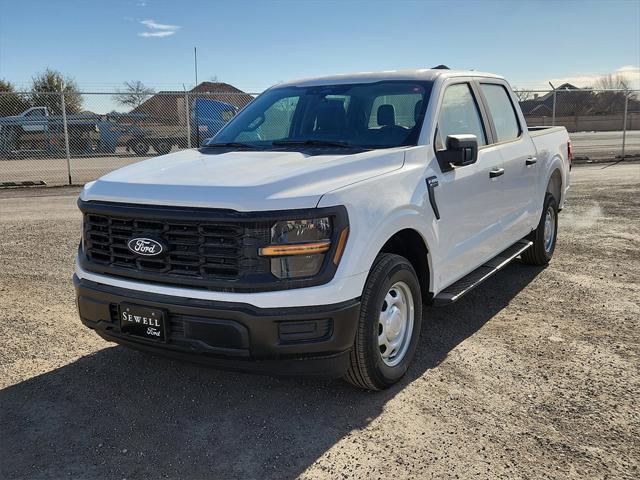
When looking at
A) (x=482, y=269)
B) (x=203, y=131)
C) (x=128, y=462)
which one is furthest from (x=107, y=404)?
(x=203, y=131)

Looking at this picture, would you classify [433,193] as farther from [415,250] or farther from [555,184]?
[555,184]

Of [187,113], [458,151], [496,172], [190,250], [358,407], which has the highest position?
[187,113]

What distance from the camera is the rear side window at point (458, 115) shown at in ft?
14.5

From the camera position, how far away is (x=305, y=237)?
10.3 ft

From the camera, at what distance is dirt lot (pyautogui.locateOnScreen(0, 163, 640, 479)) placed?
9.89 ft

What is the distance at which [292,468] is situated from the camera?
2.98m

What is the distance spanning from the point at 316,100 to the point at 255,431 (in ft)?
8.80

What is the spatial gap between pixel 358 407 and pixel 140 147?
58.2 ft

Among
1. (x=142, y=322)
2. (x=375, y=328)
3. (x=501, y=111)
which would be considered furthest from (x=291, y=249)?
(x=501, y=111)

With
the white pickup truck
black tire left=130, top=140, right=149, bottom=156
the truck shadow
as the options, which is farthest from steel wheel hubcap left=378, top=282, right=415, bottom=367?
black tire left=130, top=140, right=149, bottom=156

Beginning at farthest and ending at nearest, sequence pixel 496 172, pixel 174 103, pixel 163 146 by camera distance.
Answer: pixel 163 146 → pixel 174 103 → pixel 496 172

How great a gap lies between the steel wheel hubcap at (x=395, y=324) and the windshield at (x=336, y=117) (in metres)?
1.02

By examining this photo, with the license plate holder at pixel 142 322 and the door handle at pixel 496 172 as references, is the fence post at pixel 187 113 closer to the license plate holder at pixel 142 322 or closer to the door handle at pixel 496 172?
the door handle at pixel 496 172

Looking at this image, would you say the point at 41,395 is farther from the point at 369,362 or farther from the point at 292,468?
the point at 369,362
